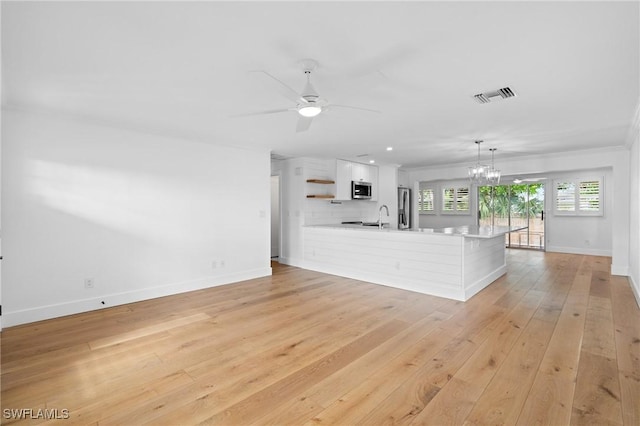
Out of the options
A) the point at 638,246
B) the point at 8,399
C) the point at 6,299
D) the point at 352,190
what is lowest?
the point at 8,399

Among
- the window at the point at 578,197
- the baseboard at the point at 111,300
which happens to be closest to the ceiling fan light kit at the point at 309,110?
the baseboard at the point at 111,300

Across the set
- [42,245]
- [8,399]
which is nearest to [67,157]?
[42,245]

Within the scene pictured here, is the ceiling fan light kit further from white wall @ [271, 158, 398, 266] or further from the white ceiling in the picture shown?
white wall @ [271, 158, 398, 266]

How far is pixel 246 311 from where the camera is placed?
379 centimetres

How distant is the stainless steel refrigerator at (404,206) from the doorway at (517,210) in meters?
2.32

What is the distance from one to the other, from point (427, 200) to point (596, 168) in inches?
179

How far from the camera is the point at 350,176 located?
7082mm

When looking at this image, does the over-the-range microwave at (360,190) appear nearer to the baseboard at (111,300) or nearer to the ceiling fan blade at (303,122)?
the baseboard at (111,300)

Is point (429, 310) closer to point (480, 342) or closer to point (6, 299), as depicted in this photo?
point (480, 342)

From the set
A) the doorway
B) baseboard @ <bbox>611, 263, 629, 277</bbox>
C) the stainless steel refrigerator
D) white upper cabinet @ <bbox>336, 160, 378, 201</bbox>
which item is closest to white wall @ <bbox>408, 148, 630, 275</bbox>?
baseboard @ <bbox>611, 263, 629, 277</bbox>

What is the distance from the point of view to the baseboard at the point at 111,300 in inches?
134

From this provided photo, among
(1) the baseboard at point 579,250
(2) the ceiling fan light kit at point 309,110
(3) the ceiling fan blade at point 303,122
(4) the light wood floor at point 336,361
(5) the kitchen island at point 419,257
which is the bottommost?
(4) the light wood floor at point 336,361

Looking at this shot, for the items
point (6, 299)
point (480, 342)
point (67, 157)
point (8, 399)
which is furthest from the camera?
point (67, 157)

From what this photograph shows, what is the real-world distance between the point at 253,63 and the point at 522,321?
3.72 meters
